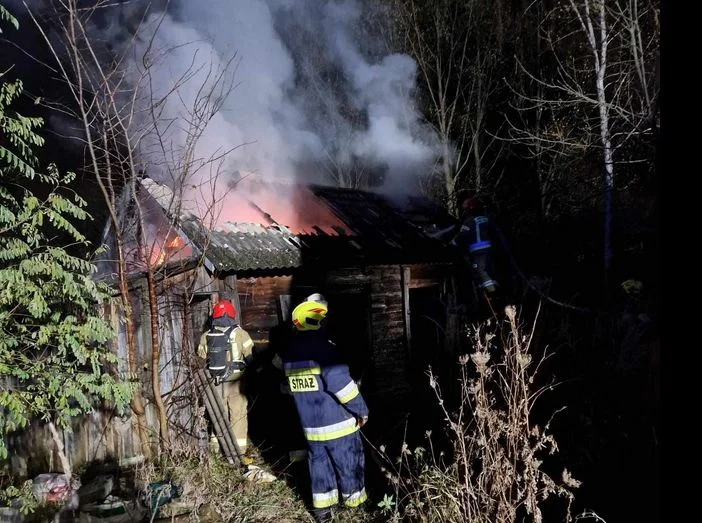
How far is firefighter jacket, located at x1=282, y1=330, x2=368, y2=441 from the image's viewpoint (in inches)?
187

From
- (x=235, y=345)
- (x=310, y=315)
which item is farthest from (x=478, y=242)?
(x=310, y=315)

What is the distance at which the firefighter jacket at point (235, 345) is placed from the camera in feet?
21.9

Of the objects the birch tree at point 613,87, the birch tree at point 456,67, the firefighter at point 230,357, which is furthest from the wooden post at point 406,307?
the birch tree at point 456,67

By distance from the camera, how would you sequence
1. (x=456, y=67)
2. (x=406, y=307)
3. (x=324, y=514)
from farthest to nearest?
(x=456, y=67) → (x=406, y=307) → (x=324, y=514)

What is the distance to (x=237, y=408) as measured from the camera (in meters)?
6.91

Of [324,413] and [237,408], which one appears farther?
[237,408]

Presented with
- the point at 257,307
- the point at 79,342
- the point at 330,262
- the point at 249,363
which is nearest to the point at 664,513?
the point at 79,342

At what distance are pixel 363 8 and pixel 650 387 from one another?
14.0 meters

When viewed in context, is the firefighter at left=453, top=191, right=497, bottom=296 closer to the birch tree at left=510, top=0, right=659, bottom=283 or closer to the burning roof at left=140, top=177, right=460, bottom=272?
the burning roof at left=140, top=177, right=460, bottom=272

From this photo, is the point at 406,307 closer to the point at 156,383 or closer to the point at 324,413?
the point at 324,413

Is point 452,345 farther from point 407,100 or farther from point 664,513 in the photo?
point 407,100

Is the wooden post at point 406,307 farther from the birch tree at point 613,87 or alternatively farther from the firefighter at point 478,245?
the birch tree at point 613,87

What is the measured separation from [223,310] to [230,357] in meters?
0.64

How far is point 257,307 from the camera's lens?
7523 millimetres
